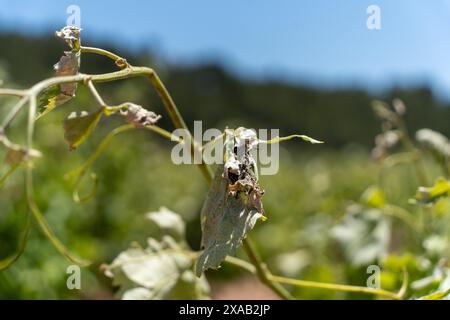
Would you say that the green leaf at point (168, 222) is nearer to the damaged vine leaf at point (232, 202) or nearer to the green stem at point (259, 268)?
the green stem at point (259, 268)

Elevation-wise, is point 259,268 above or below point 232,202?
below

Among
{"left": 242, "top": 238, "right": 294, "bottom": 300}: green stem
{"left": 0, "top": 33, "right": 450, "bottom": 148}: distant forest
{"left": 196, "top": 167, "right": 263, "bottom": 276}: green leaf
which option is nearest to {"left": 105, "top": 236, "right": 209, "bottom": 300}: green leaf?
{"left": 242, "top": 238, "right": 294, "bottom": 300}: green stem

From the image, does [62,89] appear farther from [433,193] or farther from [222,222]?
[433,193]

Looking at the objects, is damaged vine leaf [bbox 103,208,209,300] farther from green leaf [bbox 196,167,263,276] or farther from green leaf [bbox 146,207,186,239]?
green leaf [bbox 196,167,263,276]

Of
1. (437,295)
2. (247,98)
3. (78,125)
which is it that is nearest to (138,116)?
(78,125)

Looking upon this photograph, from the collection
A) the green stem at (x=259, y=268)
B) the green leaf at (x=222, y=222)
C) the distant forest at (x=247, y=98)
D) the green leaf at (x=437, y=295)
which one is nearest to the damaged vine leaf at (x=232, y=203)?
the green leaf at (x=222, y=222)

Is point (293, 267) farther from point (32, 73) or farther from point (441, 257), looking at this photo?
point (32, 73)
